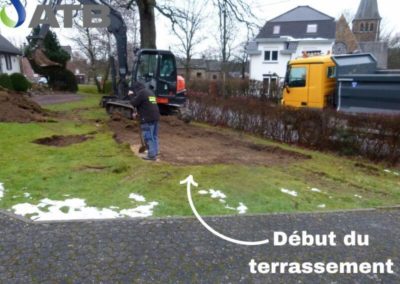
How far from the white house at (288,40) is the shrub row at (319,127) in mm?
23606

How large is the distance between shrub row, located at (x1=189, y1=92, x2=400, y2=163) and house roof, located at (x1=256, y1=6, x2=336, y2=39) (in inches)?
1122

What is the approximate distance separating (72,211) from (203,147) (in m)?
4.89

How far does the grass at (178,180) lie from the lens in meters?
5.27

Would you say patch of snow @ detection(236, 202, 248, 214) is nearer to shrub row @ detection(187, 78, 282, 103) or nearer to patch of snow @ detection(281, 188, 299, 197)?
patch of snow @ detection(281, 188, 299, 197)

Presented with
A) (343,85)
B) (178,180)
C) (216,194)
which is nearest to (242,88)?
(343,85)

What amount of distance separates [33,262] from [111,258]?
78 centimetres

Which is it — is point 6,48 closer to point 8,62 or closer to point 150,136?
point 8,62

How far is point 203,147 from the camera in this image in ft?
30.5

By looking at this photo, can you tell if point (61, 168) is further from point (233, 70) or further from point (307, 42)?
point (233, 70)

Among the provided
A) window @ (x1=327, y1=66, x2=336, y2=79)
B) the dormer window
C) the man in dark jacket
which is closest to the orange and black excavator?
window @ (x1=327, y1=66, x2=336, y2=79)

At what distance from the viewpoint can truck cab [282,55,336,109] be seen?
12414 millimetres

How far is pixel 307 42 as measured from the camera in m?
34.9

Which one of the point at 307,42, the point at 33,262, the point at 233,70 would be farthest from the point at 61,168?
the point at 233,70

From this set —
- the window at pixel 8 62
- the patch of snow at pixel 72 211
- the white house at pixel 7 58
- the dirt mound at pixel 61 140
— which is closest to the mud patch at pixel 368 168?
Result: the patch of snow at pixel 72 211
